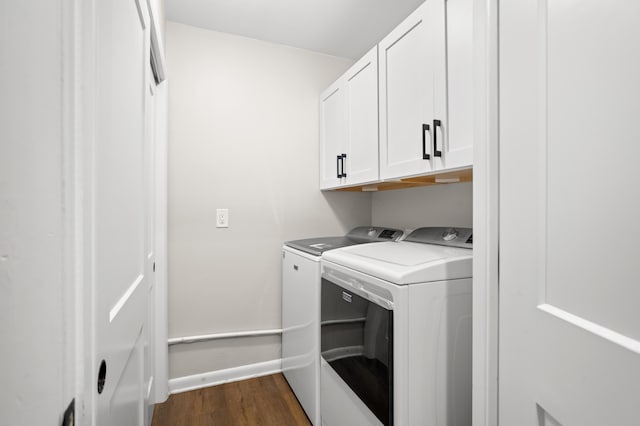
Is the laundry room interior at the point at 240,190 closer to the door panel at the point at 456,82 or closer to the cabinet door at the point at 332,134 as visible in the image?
the cabinet door at the point at 332,134

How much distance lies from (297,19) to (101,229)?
192cm

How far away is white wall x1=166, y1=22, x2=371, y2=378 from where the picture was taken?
2043 millimetres

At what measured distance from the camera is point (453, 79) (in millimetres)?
1245

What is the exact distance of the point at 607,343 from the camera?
0.53 metres

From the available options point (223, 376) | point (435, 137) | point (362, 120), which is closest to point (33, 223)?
point (435, 137)

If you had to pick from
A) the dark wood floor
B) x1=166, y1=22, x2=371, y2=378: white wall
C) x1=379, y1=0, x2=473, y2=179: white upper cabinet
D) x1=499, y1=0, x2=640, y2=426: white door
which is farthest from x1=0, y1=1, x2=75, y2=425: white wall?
x1=166, y1=22, x2=371, y2=378: white wall

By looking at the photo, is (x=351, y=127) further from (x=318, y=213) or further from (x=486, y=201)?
(x=486, y=201)

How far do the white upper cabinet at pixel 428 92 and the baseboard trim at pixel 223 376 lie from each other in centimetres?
159

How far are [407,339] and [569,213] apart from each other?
2.07ft

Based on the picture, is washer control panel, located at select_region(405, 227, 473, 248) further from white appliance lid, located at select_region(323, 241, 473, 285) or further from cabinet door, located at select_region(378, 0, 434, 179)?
cabinet door, located at select_region(378, 0, 434, 179)

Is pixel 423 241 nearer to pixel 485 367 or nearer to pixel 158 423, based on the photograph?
pixel 485 367

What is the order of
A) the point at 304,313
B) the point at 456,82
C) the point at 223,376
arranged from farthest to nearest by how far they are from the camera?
the point at 223,376 → the point at 304,313 → the point at 456,82

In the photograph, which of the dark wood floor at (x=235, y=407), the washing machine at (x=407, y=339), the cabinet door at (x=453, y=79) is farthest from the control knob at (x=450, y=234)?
the dark wood floor at (x=235, y=407)

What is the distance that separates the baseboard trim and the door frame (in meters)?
1.71
